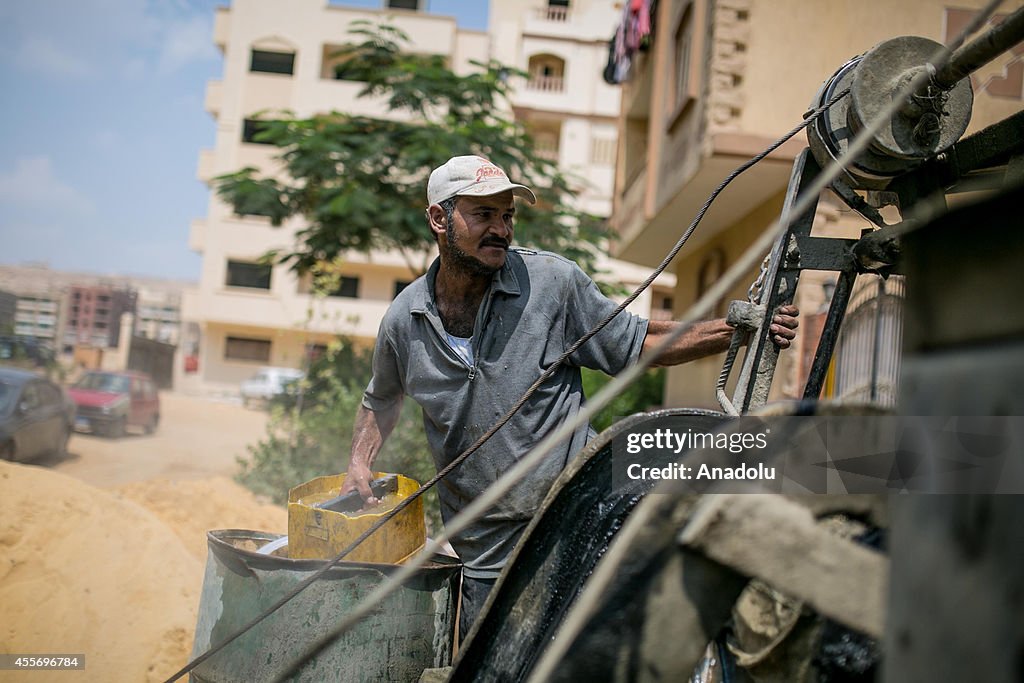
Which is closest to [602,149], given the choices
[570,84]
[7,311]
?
[570,84]

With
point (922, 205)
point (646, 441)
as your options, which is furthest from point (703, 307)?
point (922, 205)

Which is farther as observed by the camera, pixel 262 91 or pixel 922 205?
pixel 262 91

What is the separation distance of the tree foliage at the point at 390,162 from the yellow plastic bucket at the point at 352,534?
23.0 ft

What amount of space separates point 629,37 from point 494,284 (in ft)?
39.9

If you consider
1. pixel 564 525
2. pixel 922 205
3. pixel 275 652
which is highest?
pixel 922 205

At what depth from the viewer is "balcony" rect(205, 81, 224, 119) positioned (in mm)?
31841

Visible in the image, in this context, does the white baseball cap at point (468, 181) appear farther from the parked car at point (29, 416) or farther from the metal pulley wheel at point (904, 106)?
the parked car at point (29, 416)

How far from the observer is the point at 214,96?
3209 cm

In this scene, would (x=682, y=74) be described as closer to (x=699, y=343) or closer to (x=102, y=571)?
(x=102, y=571)

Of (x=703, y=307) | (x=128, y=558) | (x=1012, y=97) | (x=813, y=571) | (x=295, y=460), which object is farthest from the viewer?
(x=295, y=460)

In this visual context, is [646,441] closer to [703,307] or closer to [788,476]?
[788,476]

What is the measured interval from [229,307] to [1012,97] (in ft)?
94.4

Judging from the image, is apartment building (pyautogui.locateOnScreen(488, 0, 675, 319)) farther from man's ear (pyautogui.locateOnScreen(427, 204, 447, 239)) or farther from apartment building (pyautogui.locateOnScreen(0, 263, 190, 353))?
man's ear (pyautogui.locateOnScreen(427, 204, 447, 239))

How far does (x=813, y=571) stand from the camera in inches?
42.2
